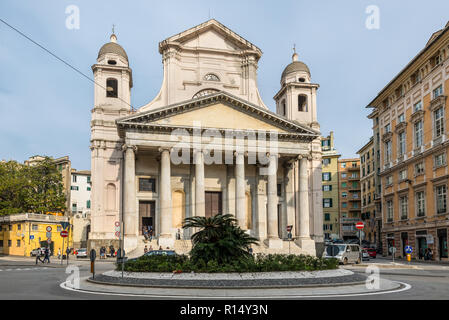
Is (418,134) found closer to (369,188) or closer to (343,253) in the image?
(343,253)

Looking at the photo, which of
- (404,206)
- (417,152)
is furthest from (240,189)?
(404,206)

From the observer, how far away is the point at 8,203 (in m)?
62.5

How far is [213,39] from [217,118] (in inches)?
524

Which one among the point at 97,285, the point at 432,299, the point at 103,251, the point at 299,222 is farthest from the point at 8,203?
the point at 432,299

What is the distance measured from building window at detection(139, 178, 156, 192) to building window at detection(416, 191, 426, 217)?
1025 inches

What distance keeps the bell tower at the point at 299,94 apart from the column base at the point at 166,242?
900 inches

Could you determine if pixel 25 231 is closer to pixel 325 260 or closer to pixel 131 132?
pixel 131 132

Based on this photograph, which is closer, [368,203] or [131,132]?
[131,132]

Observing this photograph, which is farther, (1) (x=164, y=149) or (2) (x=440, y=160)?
(1) (x=164, y=149)

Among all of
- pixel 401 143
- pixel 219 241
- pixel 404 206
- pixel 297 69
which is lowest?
pixel 219 241

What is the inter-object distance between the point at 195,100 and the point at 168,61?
9615 mm

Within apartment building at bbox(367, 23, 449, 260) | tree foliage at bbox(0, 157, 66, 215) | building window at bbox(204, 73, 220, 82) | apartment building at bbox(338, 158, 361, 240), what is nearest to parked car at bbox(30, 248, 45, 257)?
tree foliage at bbox(0, 157, 66, 215)

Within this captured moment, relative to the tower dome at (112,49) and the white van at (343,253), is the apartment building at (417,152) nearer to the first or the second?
the white van at (343,253)

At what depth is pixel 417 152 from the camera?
4759 centimetres
